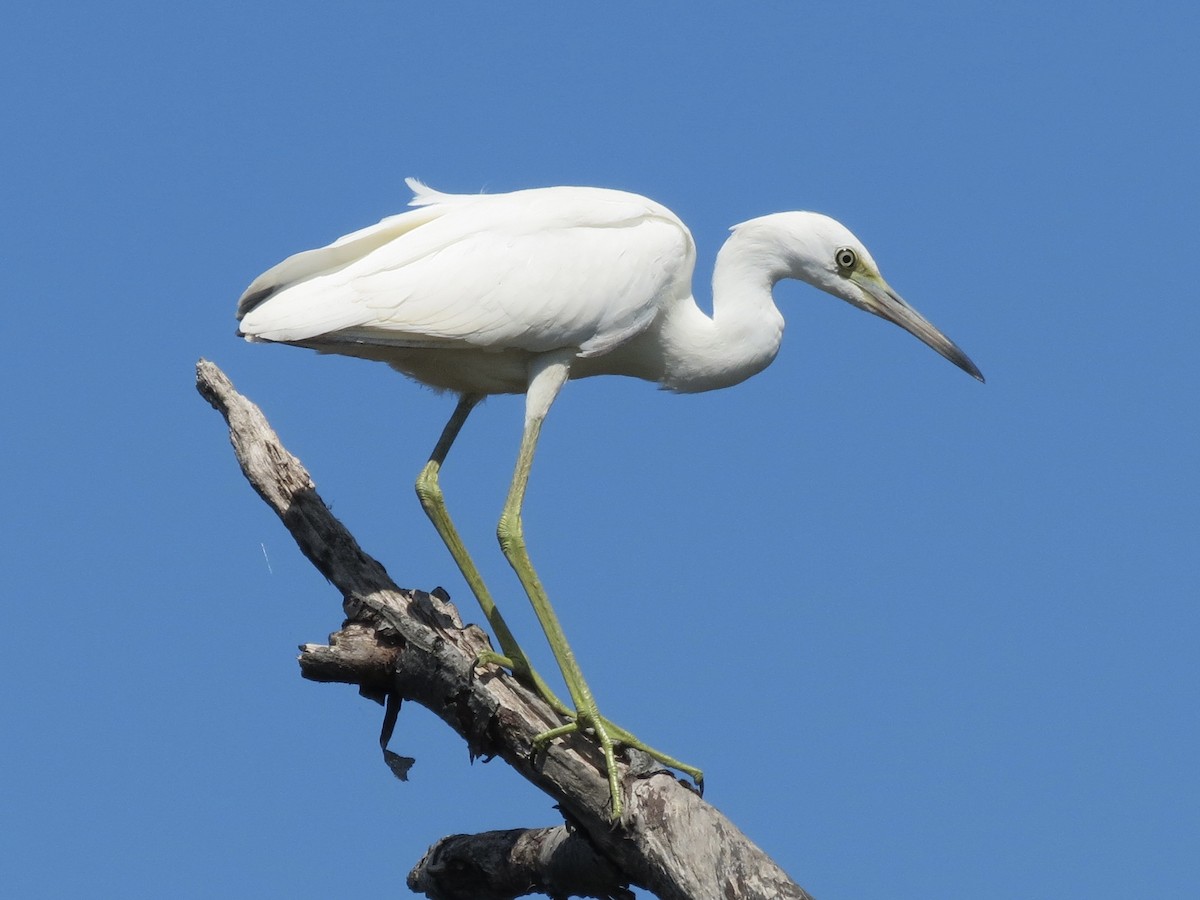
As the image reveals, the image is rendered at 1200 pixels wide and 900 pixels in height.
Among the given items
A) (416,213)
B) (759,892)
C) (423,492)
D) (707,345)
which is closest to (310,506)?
(423,492)

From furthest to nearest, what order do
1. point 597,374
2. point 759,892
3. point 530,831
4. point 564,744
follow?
1. point 597,374
2. point 530,831
3. point 564,744
4. point 759,892

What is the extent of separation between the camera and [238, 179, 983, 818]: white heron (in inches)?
299

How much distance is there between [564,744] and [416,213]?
280cm

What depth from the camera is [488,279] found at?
7.75 m

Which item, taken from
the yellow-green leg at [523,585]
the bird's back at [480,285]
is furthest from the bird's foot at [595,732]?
the bird's back at [480,285]

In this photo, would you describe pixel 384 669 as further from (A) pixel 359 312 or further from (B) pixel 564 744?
(A) pixel 359 312

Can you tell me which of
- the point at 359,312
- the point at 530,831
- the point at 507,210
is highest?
the point at 507,210

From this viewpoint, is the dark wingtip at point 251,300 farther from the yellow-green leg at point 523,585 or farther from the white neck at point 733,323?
the white neck at point 733,323

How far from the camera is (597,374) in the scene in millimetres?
8531

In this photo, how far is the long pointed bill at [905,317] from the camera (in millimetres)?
9000

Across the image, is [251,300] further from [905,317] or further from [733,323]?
[905,317]

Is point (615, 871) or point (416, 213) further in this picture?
point (416, 213)

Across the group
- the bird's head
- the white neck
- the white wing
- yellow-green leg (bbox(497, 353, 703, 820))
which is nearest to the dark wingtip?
the white wing

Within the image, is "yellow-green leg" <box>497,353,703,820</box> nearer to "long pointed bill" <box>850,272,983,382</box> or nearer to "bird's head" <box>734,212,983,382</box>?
"bird's head" <box>734,212,983,382</box>
